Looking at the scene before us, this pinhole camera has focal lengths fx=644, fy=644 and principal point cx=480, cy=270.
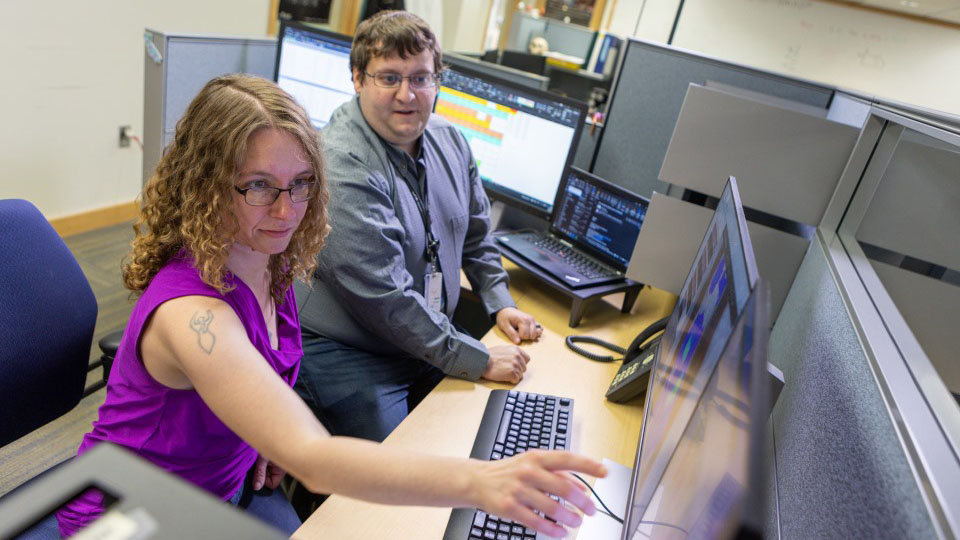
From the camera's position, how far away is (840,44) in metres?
5.09

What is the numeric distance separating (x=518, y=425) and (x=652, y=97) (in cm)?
107

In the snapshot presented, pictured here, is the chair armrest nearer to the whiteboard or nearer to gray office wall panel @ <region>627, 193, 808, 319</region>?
gray office wall panel @ <region>627, 193, 808, 319</region>

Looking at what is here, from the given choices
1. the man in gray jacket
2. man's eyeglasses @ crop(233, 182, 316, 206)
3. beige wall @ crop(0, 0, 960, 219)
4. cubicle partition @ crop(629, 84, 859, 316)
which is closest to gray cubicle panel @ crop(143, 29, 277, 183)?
the man in gray jacket

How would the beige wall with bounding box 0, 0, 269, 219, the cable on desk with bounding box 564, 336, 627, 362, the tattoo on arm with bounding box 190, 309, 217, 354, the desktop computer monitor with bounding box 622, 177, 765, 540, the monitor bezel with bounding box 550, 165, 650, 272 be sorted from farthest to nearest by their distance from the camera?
the beige wall with bounding box 0, 0, 269, 219 < the monitor bezel with bounding box 550, 165, 650, 272 < the cable on desk with bounding box 564, 336, 627, 362 < the tattoo on arm with bounding box 190, 309, 217, 354 < the desktop computer monitor with bounding box 622, 177, 765, 540

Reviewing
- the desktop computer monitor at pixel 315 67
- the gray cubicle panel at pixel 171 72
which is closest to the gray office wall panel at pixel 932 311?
the desktop computer monitor at pixel 315 67

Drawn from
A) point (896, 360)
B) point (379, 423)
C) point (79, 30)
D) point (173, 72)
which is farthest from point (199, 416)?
point (79, 30)

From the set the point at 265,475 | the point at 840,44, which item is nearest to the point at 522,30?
the point at 840,44

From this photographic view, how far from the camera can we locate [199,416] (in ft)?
2.84

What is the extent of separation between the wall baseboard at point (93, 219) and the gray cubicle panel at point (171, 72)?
0.86m

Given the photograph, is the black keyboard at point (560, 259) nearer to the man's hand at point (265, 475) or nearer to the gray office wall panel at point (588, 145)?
the gray office wall panel at point (588, 145)

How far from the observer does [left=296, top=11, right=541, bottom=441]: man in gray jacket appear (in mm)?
1205

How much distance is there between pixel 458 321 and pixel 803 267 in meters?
0.92

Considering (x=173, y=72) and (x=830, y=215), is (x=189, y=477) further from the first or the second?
(x=173, y=72)

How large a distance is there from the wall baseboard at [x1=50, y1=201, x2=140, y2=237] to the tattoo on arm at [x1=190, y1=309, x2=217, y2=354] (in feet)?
7.21
